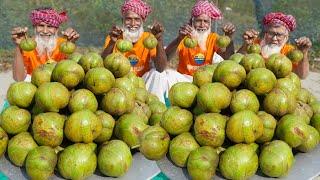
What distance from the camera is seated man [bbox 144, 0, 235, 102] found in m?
5.62

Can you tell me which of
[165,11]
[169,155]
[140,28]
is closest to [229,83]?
[169,155]

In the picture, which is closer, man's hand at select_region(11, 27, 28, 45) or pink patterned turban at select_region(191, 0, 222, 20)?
man's hand at select_region(11, 27, 28, 45)

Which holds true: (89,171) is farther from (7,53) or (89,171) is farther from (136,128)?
(7,53)

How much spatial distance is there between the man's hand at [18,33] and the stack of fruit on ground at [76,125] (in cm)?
154

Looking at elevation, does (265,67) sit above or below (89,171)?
above

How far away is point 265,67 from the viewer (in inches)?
119

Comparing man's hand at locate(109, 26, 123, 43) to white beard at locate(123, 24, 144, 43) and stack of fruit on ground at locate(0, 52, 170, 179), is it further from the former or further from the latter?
stack of fruit on ground at locate(0, 52, 170, 179)

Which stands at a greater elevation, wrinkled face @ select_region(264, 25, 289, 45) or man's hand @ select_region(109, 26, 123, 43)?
man's hand @ select_region(109, 26, 123, 43)

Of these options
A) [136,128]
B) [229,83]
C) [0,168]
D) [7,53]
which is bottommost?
Answer: [7,53]

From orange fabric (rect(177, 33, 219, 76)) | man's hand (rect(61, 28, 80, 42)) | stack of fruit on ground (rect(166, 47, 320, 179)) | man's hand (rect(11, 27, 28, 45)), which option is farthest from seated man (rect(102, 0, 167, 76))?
stack of fruit on ground (rect(166, 47, 320, 179))

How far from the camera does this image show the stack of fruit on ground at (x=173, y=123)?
2.66m

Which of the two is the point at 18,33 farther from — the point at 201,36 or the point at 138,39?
the point at 201,36

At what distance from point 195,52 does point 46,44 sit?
73.7 inches

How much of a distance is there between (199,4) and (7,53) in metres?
6.45
